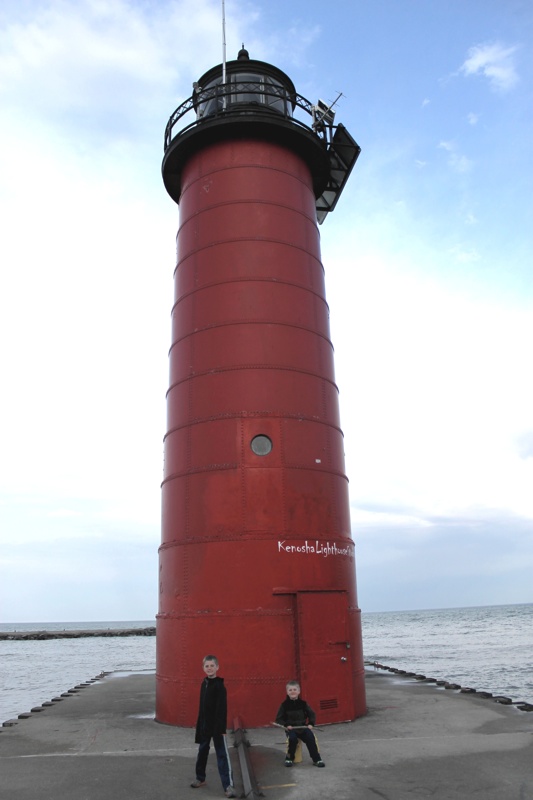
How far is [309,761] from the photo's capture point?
7.60 metres

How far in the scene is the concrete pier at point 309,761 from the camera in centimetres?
648

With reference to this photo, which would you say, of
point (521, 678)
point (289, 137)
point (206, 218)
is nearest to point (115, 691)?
point (206, 218)

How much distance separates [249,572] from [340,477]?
8.72 feet

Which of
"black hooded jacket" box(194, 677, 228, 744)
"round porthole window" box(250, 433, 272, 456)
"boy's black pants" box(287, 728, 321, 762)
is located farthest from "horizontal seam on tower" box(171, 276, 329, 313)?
"boy's black pants" box(287, 728, 321, 762)

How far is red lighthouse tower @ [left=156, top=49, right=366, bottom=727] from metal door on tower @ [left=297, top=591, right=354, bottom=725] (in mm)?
24

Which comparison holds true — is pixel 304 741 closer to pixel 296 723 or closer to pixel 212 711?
pixel 296 723

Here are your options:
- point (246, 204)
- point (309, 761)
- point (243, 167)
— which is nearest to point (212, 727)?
point (309, 761)

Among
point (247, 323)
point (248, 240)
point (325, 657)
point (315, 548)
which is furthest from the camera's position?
point (248, 240)

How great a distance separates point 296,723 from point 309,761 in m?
0.54

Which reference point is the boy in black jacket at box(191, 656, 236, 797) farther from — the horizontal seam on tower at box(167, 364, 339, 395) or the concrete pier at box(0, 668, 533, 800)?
the horizontal seam on tower at box(167, 364, 339, 395)

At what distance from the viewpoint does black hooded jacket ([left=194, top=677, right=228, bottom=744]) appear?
6746 millimetres

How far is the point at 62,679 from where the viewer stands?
1084 inches

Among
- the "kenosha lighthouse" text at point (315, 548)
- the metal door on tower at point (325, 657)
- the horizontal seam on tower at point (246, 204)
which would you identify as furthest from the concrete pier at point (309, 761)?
the horizontal seam on tower at point (246, 204)

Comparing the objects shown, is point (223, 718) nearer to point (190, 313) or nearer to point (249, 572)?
point (249, 572)
